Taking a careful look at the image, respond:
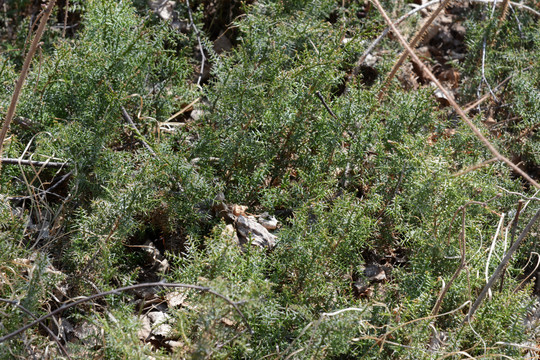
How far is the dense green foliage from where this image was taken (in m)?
2.27

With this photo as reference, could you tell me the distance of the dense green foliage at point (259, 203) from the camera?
2273 mm

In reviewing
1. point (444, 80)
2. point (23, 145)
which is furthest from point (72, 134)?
point (444, 80)

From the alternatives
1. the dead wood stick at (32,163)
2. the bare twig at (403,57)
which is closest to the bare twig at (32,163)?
the dead wood stick at (32,163)

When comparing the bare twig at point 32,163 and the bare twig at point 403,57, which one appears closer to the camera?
the bare twig at point 32,163

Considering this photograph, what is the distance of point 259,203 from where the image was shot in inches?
124

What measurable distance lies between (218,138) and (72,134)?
0.73 meters

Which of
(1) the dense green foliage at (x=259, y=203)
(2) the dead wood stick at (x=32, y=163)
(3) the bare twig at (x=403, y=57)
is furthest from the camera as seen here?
(3) the bare twig at (x=403, y=57)

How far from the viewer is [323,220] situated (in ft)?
8.40

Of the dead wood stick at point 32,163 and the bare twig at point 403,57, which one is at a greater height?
the bare twig at point 403,57

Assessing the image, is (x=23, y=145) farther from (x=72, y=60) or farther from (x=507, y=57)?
(x=507, y=57)

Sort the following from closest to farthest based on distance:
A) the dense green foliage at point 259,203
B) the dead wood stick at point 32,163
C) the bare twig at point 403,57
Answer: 1. the dense green foliage at point 259,203
2. the dead wood stick at point 32,163
3. the bare twig at point 403,57

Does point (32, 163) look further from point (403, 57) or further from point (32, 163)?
point (403, 57)

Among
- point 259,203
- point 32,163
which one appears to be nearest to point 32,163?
point 32,163

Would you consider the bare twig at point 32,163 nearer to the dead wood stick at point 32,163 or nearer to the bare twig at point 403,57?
the dead wood stick at point 32,163
